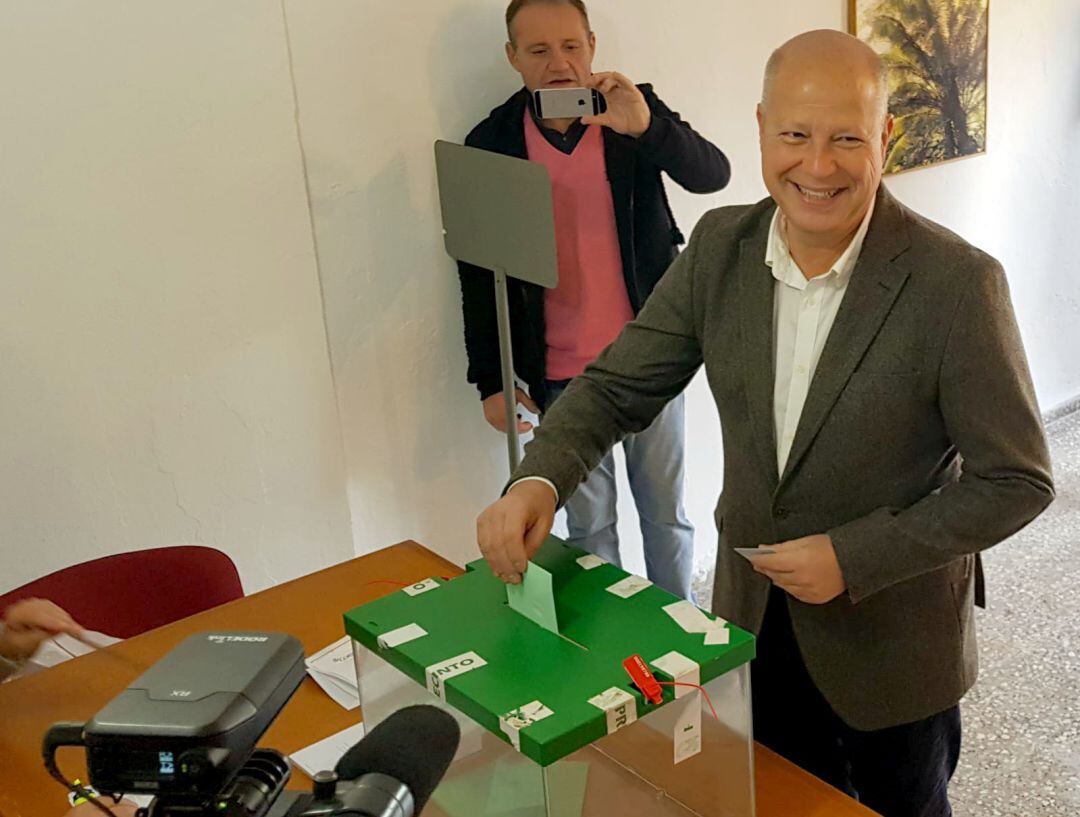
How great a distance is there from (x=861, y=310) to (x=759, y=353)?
151mm

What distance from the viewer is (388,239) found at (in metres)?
2.78

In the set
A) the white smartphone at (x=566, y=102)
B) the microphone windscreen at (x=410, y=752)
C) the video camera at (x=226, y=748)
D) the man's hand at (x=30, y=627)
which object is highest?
the white smartphone at (x=566, y=102)

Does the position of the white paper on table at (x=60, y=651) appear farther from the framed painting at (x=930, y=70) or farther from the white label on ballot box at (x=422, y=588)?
the framed painting at (x=930, y=70)

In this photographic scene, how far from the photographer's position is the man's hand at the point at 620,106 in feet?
8.36

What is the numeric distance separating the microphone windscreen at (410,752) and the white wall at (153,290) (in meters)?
1.81

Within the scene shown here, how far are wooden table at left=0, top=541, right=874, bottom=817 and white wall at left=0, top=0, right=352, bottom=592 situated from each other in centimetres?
53

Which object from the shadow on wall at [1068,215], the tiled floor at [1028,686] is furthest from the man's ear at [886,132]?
the shadow on wall at [1068,215]

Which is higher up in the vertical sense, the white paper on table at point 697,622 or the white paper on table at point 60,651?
the white paper on table at point 697,622

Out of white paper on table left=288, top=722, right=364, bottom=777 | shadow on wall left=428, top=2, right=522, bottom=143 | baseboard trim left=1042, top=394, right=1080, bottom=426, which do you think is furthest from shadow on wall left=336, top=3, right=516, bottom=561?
baseboard trim left=1042, top=394, right=1080, bottom=426

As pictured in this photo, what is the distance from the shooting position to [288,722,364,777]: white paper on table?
149 cm

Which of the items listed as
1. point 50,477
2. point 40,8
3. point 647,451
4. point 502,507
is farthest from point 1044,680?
point 40,8

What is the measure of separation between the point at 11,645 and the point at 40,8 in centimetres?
126

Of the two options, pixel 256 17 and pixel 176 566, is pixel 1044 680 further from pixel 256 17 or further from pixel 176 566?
pixel 256 17

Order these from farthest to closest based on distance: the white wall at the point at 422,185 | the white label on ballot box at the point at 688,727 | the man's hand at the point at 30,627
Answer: the white wall at the point at 422,185, the man's hand at the point at 30,627, the white label on ballot box at the point at 688,727
